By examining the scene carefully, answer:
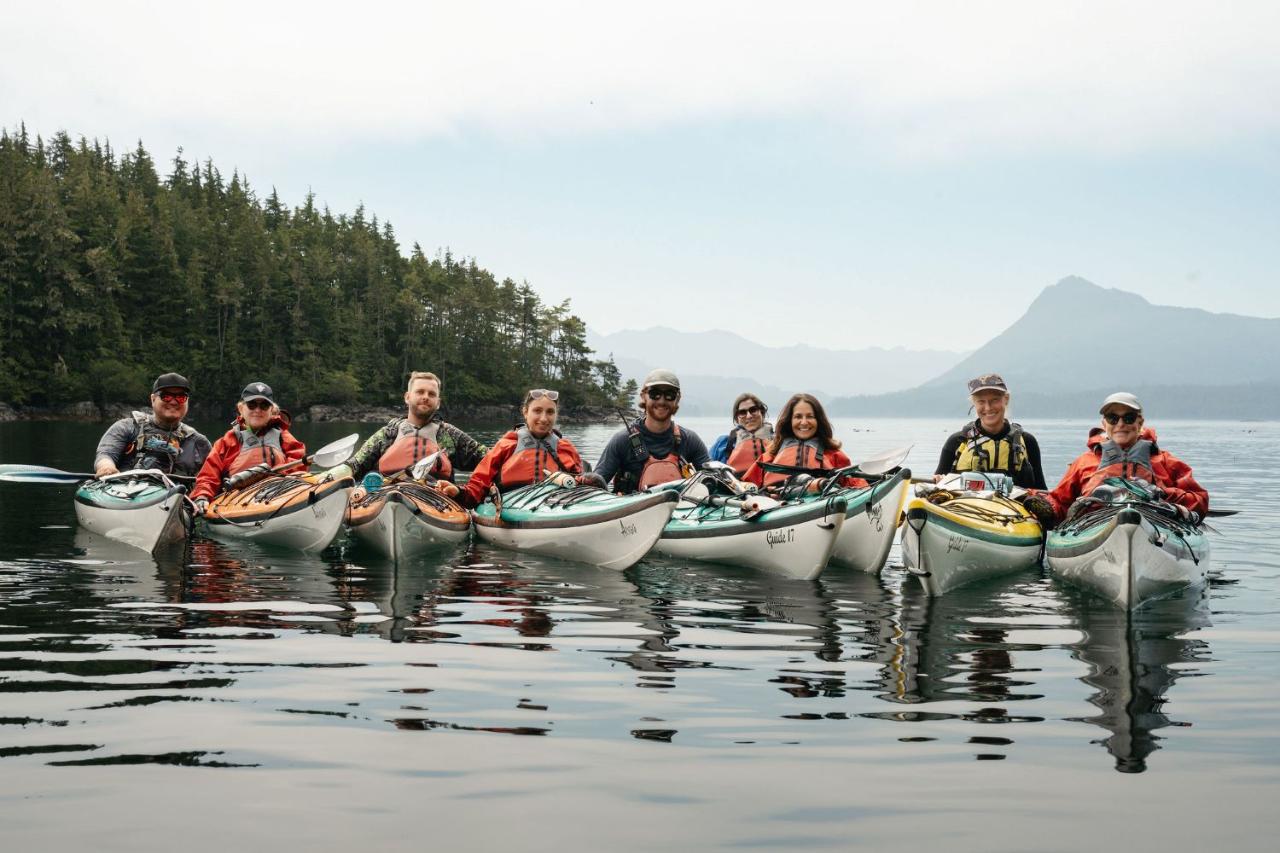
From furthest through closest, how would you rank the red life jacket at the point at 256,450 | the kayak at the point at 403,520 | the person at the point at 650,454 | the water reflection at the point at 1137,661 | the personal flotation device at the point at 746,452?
the personal flotation device at the point at 746,452, the red life jacket at the point at 256,450, the person at the point at 650,454, the kayak at the point at 403,520, the water reflection at the point at 1137,661

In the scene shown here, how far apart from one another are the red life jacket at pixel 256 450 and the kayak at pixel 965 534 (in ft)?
28.0

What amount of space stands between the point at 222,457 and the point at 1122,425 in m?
11.3

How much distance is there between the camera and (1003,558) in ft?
37.1

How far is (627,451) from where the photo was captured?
13562mm

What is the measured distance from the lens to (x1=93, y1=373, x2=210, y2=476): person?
560 inches

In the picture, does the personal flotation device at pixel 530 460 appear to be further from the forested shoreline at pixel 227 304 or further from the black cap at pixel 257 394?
the forested shoreline at pixel 227 304

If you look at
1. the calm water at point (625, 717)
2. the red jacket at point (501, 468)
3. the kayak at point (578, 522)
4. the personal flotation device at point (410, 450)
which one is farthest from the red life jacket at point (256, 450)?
the calm water at point (625, 717)

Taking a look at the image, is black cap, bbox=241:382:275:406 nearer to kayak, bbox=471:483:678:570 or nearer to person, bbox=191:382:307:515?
person, bbox=191:382:307:515

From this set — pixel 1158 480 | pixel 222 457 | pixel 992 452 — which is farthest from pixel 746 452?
pixel 222 457

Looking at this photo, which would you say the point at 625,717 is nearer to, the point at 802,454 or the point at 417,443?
the point at 802,454

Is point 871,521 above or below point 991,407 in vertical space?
below

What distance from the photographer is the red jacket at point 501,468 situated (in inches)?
551

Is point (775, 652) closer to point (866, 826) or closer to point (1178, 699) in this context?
point (1178, 699)

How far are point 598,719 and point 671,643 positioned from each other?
2275 millimetres
